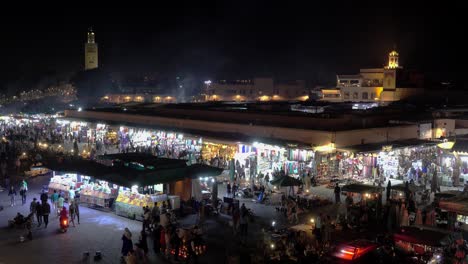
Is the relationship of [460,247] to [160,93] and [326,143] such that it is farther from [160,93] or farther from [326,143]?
[160,93]

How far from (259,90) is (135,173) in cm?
6676

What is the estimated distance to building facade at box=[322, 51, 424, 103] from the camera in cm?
5238

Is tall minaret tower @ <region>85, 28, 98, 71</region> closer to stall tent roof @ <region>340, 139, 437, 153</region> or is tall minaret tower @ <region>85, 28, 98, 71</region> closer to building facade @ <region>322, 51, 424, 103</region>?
building facade @ <region>322, 51, 424, 103</region>

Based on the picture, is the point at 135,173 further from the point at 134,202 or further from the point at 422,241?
the point at 422,241

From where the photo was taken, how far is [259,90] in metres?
82.1

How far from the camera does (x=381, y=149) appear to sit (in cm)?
2133

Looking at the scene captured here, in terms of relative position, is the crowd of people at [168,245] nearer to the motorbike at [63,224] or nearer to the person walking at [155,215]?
the person walking at [155,215]

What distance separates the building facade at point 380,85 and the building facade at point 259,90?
17379 mm

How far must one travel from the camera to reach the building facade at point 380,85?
52.4 metres

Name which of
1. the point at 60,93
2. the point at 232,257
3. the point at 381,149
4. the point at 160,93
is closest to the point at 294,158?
the point at 381,149

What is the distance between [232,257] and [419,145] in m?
14.1

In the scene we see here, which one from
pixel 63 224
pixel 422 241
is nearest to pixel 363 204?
pixel 422 241

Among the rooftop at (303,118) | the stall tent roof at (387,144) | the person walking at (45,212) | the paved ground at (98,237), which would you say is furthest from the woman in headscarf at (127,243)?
the rooftop at (303,118)

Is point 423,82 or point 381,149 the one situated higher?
point 423,82
